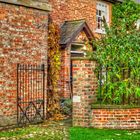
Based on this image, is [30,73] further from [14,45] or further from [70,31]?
[70,31]

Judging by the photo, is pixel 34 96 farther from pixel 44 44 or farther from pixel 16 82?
pixel 44 44

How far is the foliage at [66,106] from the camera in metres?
14.3

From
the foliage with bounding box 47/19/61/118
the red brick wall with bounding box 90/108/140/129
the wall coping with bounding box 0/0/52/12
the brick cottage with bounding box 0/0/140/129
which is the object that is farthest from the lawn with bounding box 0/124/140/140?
the wall coping with bounding box 0/0/52/12

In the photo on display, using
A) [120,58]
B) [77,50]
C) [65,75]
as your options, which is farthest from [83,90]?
[77,50]

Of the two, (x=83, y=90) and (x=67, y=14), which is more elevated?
(x=67, y=14)

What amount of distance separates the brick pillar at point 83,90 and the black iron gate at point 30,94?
88.1 inches

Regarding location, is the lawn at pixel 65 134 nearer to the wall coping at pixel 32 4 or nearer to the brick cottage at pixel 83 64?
the brick cottage at pixel 83 64

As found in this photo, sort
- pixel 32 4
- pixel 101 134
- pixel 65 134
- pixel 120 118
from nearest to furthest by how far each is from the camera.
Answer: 1. pixel 101 134
2. pixel 65 134
3. pixel 120 118
4. pixel 32 4

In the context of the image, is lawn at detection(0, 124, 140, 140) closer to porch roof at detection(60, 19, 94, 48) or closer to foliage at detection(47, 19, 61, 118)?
foliage at detection(47, 19, 61, 118)

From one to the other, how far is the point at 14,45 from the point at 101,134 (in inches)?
180

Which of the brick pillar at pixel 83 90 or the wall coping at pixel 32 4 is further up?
the wall coping at pixel 32 4

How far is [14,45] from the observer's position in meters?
12.1

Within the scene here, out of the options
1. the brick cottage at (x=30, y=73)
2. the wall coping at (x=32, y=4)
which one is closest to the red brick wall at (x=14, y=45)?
the brick cottage at (x=30, y=73)

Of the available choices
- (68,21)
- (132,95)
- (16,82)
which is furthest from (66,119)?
(68,21)
